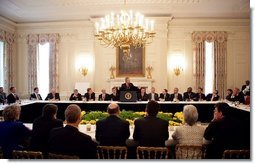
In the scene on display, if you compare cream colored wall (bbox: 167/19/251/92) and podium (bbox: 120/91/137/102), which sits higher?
cream colored wall (bbox: 167/19/251/92)

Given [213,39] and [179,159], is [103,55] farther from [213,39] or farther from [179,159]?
[179,159]

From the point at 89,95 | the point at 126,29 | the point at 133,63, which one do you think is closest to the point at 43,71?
the point at 89,95

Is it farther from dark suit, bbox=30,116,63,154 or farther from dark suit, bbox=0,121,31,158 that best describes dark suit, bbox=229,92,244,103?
dark suit, bbox=0,121,31,158

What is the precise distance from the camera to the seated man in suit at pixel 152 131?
10.4 feet

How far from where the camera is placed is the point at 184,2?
887 cm

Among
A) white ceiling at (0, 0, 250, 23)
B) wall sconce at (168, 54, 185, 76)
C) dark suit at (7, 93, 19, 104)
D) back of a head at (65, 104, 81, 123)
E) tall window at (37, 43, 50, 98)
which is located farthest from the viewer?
tall window at (37, 43, 50, 98)

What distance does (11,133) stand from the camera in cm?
317

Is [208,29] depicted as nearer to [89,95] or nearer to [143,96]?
[143,96]

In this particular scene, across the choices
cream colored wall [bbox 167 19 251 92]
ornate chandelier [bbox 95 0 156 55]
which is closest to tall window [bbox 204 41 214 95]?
cream colored wall [bbox 167 19 251 92]

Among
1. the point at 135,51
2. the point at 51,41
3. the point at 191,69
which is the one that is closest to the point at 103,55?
the point at 135,51

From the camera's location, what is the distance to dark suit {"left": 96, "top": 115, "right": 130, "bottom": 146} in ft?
10.7

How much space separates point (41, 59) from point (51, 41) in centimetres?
89

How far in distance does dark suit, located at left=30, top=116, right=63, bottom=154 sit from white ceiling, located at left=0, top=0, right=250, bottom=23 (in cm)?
618

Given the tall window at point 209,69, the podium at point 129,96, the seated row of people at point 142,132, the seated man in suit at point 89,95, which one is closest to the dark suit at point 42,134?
the seated row of people at point 142,132
